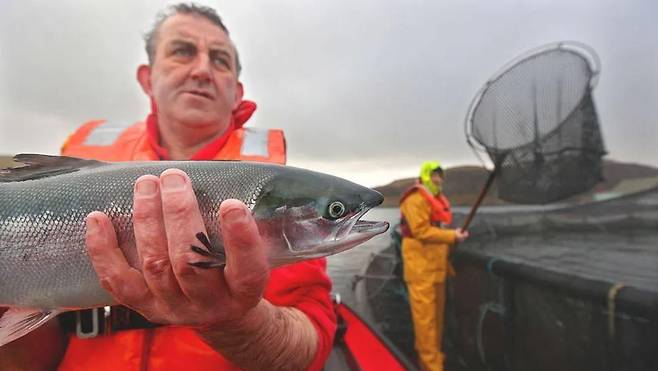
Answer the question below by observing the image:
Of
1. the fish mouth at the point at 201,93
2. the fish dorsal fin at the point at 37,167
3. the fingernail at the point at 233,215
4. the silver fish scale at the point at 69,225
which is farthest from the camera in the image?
the fish mouth at the point at 201,93

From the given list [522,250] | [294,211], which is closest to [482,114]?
[522,250]

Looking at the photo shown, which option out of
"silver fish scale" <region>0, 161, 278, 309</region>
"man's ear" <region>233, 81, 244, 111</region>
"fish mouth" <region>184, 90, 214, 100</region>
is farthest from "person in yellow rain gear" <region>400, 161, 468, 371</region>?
"silver fish scale" <region>0, 161, 278, 309</region>

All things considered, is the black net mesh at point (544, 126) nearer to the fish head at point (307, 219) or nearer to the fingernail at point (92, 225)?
the fish head at point (307, 219)

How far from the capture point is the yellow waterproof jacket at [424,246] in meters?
7.79

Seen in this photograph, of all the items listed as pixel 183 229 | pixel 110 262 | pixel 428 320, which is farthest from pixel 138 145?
pixel 428 320

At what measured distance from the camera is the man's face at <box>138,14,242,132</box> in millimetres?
2992

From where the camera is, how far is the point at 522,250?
7.93 m

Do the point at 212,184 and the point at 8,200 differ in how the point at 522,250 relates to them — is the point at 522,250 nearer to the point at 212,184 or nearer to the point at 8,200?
the point at 212,184

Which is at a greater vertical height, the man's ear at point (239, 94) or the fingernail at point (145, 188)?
the man's ear at point (239, 94)

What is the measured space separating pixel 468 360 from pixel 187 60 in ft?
23.9

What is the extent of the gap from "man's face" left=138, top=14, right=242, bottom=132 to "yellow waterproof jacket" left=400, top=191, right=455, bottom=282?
18.0 ft

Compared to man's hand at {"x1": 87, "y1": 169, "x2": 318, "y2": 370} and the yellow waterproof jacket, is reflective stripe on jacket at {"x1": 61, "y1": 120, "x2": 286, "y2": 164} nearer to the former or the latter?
man's hand at {"x1": 87, "y1": 169, "x2": 318, "y2": 370}

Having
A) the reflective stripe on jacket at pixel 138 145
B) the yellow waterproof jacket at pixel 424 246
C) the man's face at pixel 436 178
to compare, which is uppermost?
the reflective stripe on jacket at pixel 138 145

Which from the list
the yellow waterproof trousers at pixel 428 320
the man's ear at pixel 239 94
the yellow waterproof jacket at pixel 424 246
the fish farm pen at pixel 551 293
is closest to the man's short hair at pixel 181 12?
the man's ear at pixel 239 94
